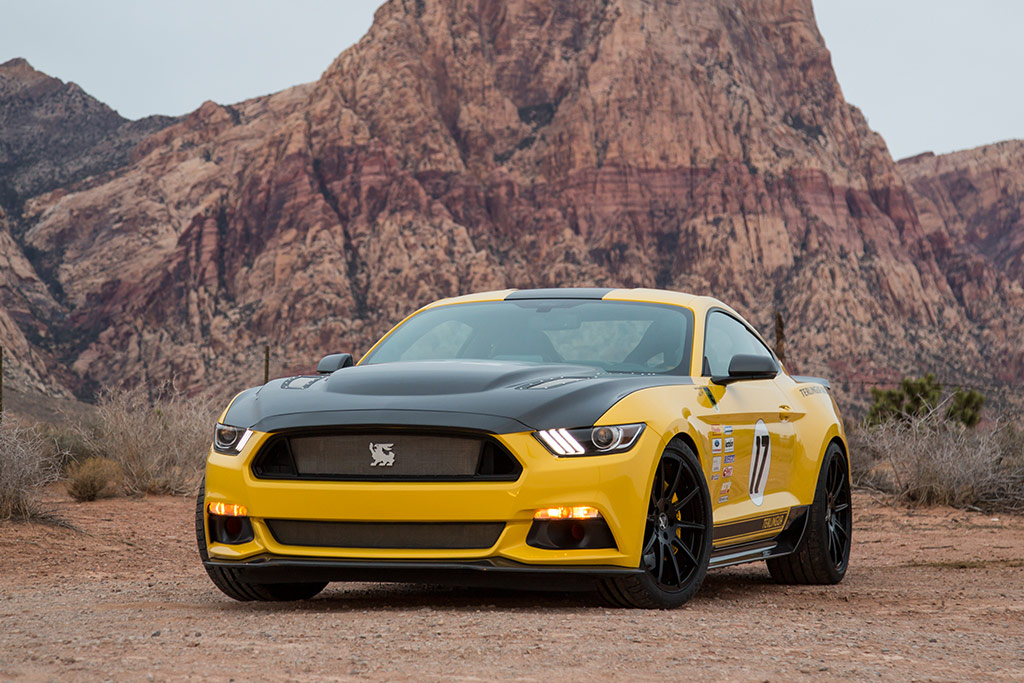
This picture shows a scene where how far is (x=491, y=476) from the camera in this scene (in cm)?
540

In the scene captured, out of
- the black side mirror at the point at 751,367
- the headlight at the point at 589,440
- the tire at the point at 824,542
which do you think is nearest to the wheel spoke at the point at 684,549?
the headlight at the point at 589,440

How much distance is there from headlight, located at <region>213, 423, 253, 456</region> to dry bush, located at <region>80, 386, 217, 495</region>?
10.1 meters

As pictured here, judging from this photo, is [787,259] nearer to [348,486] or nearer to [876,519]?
[876,519]

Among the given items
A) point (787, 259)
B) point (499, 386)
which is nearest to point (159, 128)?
point (787, 259)

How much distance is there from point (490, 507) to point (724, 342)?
2536 mm

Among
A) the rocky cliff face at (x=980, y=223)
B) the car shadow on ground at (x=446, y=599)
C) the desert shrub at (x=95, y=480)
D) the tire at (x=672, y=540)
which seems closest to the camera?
the tire at (x=672, y=540)

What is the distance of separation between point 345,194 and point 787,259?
28925mm

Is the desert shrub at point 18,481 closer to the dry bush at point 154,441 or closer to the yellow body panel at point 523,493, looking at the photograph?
the dry bush at point 154,441

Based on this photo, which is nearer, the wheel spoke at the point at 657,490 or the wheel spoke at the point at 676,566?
the wheel spoke at the point at 657,490

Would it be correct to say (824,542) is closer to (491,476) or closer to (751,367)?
(751,367)

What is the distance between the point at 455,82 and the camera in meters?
91.9

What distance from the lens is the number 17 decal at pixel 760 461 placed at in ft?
22.9

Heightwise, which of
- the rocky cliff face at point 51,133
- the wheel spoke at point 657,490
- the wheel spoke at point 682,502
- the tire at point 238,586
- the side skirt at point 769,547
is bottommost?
the side skirt at point 769,547

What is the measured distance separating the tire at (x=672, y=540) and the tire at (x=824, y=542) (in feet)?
6.12
